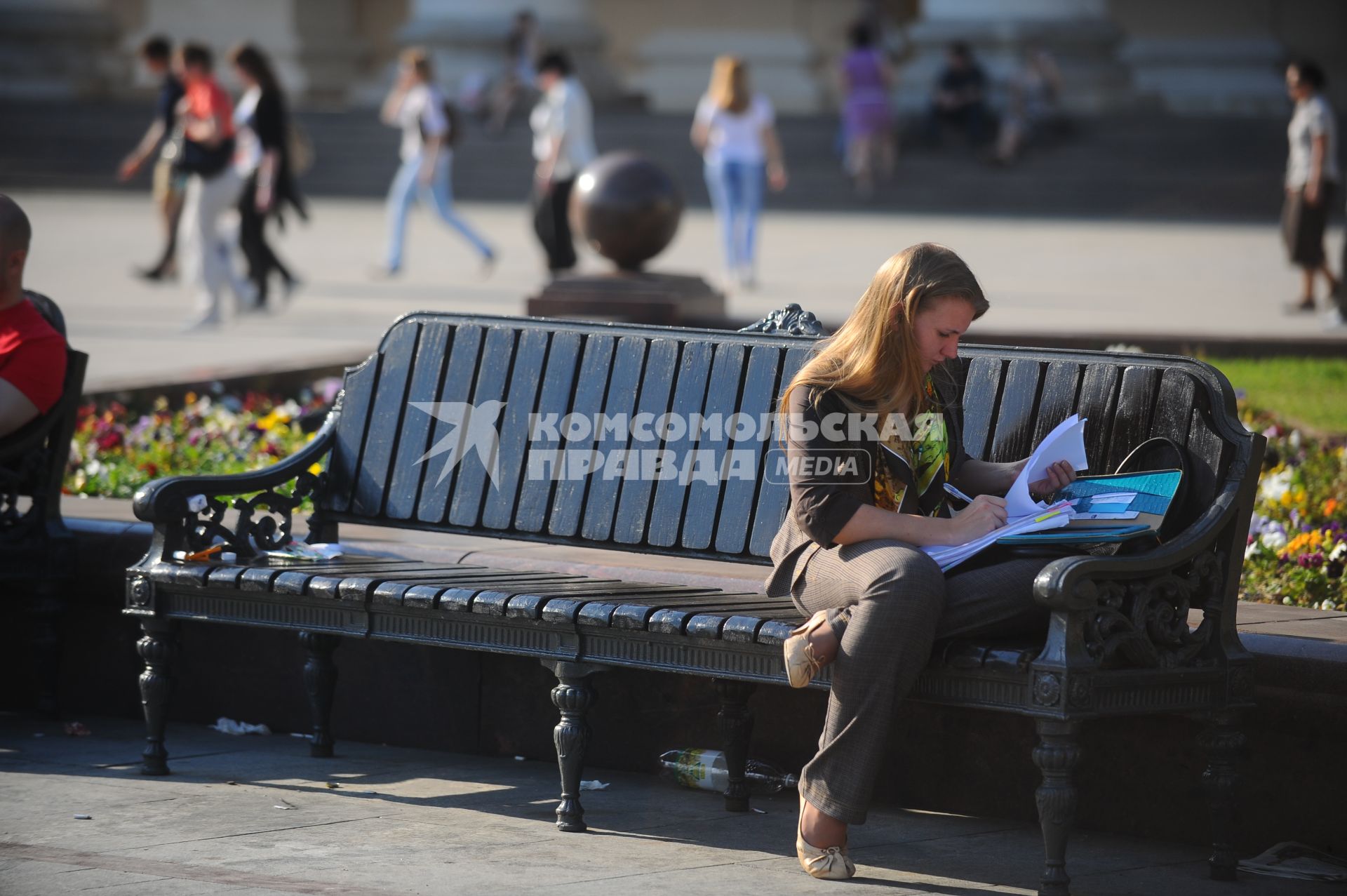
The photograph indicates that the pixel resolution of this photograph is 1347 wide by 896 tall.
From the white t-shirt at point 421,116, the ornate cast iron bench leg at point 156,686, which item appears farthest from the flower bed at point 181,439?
the white t-shirt at point 421,116

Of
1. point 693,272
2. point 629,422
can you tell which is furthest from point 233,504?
point 693,272

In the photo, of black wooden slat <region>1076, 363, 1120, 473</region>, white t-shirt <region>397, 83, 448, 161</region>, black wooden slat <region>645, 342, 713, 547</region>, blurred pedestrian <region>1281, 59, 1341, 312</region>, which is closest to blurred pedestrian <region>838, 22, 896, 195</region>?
white t-shirt <region>397, 83, 448, 161</region>

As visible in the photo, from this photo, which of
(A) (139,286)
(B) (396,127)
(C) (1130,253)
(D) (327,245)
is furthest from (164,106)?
(B) (396,127)

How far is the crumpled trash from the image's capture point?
5852mm

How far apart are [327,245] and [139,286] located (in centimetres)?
477

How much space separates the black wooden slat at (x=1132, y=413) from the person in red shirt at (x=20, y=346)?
10.1 ft

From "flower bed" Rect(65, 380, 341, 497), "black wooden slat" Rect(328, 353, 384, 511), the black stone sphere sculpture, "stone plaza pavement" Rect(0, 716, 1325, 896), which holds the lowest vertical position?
"stone plaza pavement" Rect(0, 716, 1325, 896)

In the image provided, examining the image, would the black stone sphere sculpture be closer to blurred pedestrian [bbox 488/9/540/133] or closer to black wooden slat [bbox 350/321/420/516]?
black wooden slat [bbox 350/321/420/516]

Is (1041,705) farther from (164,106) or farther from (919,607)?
(164,106)

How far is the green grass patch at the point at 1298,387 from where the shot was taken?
856cm

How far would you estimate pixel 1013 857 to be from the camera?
462 centimetres

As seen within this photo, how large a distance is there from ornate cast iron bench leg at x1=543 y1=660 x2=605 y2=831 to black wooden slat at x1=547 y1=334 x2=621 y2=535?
0.70 m

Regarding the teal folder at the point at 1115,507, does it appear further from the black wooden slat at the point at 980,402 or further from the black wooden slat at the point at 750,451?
the black wooden slat at the point at 750,451

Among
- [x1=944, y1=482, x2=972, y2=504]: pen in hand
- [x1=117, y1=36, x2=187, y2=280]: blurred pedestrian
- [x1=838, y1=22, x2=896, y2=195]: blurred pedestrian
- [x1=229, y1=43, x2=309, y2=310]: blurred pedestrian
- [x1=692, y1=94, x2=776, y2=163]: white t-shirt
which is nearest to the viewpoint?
[x1=944, y1=482, x2=972, y2=504]: pen in hand
